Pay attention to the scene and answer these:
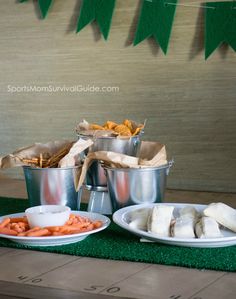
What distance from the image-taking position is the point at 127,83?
2.94m

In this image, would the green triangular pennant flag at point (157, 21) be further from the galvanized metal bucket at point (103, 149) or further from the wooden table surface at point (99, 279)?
the wooden table surface at point (99, 279)

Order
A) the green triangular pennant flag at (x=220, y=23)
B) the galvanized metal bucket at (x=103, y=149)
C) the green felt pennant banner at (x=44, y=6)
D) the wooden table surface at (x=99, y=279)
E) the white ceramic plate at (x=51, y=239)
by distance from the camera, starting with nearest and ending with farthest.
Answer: the wooden table surface at (x=99, y=279) < the white ceramic plate at (x=51, y=239) < the galvanized metal bucket at (x=103, y=149) < the green triangular pennant flag at (x=220, y=23) < the green felt pennant banner at (x=44, y=6)

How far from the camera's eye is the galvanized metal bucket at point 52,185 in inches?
56.4

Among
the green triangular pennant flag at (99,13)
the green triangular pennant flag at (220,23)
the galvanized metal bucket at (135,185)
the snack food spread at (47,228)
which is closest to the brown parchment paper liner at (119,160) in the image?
the galvanized metal bucket at (135,185)

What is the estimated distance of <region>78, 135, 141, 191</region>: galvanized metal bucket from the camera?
1562 millimetres

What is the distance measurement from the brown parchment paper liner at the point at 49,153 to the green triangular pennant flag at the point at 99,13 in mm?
1423

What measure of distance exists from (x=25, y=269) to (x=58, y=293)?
0.54ft

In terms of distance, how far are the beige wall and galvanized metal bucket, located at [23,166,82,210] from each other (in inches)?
57.8

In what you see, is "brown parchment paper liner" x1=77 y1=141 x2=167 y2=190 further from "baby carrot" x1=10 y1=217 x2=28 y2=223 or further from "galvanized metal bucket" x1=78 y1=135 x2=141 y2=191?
"baby carrot" x1=10 y1=217 x2=28 y2=223

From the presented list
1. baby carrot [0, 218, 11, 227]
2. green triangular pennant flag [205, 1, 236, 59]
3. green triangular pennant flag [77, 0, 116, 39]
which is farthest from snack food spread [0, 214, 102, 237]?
green triangular pennant flag [77, 0, 116, 39]

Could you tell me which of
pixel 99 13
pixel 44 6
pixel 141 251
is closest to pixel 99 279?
pixel 141 251

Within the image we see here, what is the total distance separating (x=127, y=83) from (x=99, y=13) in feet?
1.16

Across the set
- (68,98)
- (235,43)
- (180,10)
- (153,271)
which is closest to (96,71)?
(68,98)

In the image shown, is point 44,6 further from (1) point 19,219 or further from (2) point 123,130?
(1) point 19,219
